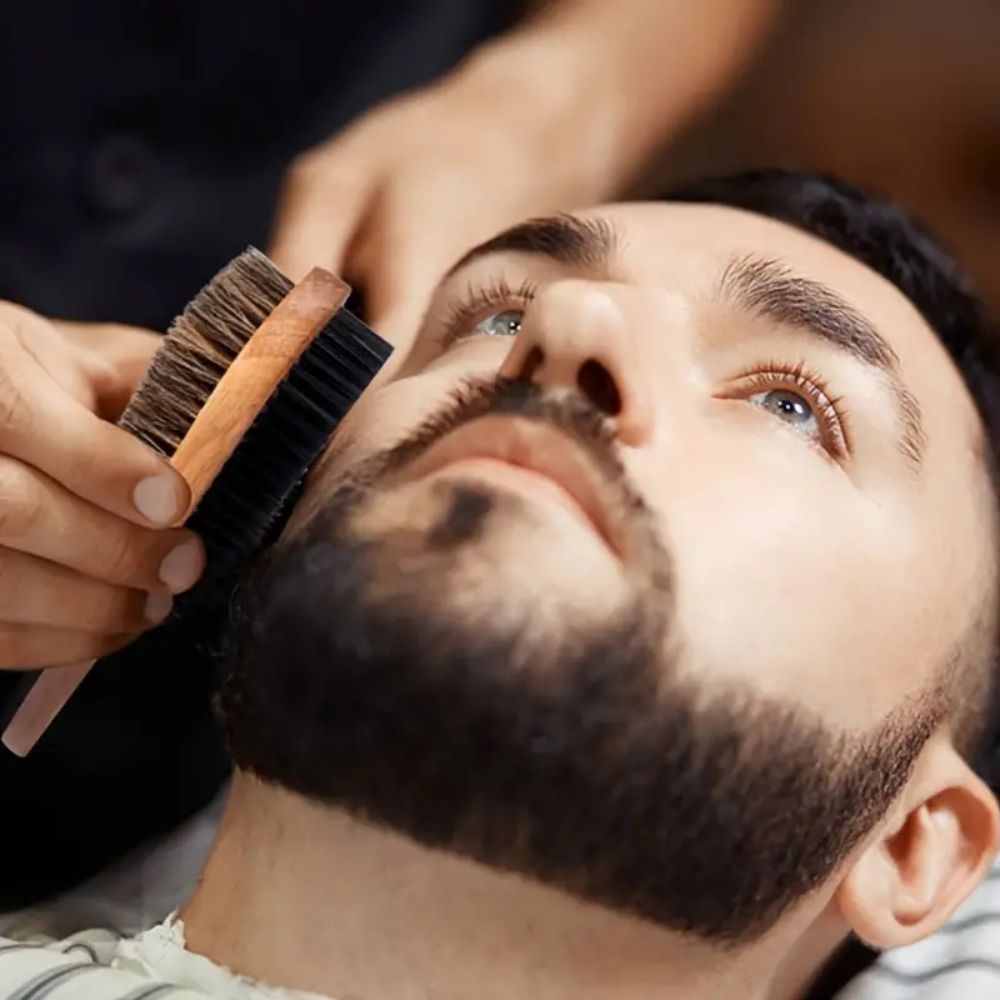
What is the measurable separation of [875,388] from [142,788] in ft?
1.82

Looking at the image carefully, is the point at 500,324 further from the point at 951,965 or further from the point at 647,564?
the point at 951,965

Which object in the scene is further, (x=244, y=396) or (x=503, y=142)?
(x=503, y=142)

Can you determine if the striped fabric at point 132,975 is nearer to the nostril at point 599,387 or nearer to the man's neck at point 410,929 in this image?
the man's neck at point 410,929

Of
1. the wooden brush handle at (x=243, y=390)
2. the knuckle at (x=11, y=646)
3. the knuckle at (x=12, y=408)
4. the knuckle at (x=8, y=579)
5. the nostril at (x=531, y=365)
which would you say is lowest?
the knuckle at (x=11, y=646)

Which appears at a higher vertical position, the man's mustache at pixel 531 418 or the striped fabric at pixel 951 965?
the man's mustache at pixel 531 418

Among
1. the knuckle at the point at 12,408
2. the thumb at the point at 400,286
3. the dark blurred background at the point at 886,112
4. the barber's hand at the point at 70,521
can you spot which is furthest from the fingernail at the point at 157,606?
the dark blurred background at the point at 886,112

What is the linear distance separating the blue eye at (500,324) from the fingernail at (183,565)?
0.61ft

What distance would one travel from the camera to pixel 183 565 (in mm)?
653

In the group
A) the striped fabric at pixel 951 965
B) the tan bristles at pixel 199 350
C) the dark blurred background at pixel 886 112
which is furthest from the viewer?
the dark blurred background at pixel 886 112

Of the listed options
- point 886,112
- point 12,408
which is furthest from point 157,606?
point 886,112

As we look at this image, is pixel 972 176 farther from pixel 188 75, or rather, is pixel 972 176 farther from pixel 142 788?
pixel 142 788

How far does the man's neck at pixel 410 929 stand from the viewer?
1.86 ft

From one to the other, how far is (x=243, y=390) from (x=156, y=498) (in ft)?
0.20

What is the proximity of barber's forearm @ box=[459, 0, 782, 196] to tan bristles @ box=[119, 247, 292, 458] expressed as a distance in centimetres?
46
